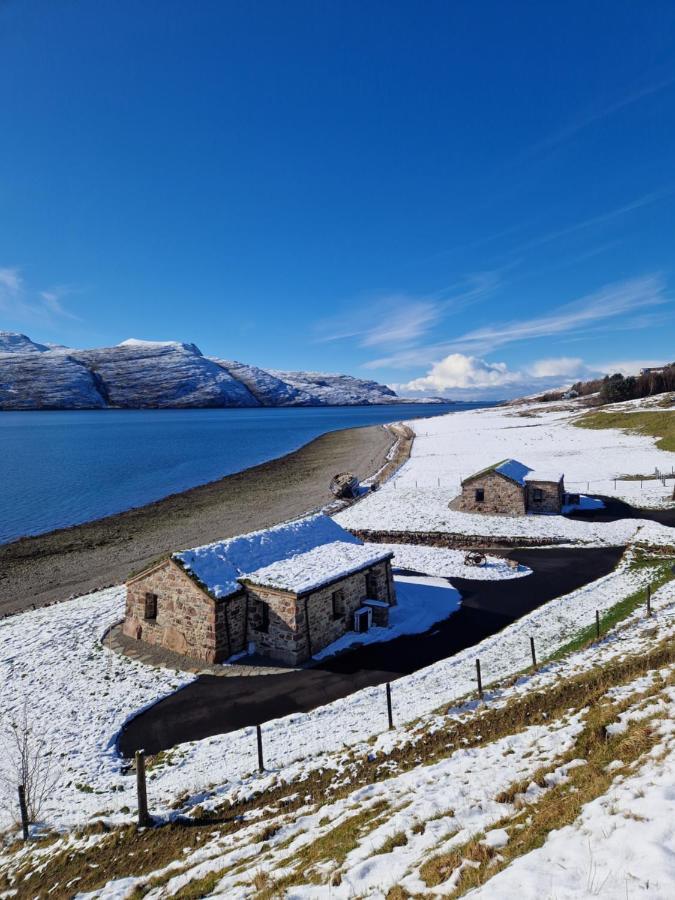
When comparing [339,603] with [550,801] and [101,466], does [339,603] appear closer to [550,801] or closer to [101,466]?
[550,801]

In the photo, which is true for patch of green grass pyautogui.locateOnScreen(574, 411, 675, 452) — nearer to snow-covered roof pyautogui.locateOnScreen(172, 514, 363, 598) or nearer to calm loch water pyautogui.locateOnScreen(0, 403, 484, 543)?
snow-covered roof pyautogui.locateOnScreen(172, 514, 363, 598)

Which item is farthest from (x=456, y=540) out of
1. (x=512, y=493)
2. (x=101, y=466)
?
(x=101, y=466)

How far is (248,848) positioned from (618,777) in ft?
23.2

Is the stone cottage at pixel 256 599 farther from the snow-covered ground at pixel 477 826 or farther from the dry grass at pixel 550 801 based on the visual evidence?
the dry grass at pixel 550 801

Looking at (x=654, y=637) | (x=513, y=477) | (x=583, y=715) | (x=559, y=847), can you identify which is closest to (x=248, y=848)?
(x=559, y=847)

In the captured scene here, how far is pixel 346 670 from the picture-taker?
19562 millimetres

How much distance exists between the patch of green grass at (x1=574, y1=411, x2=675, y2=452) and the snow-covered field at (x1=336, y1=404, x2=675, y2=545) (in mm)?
2254

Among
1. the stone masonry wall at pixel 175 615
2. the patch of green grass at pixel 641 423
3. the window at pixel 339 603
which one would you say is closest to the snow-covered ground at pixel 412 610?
the window at pixel 339 603

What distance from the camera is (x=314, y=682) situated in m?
18.8

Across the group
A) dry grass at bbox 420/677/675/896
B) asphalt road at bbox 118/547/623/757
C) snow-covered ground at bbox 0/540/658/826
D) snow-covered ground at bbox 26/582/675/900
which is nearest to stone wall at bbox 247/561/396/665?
asphalt road at bbox 118/547/623/757

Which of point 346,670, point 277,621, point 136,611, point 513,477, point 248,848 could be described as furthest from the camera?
point 513,477

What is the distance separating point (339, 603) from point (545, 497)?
27635mm

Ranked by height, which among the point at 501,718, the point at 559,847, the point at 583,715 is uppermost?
the point at 559,847

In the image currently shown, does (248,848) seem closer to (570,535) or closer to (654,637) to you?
(654,637)
